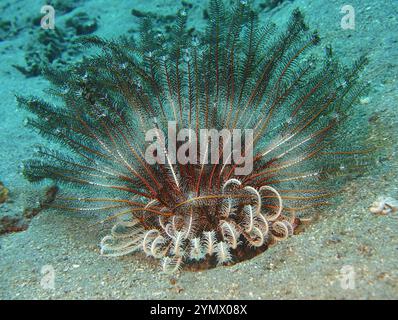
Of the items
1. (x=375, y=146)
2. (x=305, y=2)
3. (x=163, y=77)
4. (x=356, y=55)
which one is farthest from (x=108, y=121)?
(x=305, y=2)

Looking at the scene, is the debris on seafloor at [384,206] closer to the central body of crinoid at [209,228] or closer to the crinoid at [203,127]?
the crinoid at [203,127]

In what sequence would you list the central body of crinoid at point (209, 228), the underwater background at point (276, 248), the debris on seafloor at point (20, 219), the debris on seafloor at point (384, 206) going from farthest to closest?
the debris on seafloor at point (20, 219)
the central body of crinoid at point (209, 228)
the debris on seafloor at point (384, 206)
the underwater background at point (276, 248)

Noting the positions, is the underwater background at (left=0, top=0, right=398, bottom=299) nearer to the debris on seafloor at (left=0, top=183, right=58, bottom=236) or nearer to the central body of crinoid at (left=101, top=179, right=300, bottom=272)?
the debris on seafloor at (left=0, top=183, right=58, bottom=236)

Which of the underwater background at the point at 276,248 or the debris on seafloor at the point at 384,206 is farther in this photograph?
the debris on seafloor at the point at 384,206

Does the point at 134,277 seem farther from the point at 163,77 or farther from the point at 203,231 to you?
the point at 163,77

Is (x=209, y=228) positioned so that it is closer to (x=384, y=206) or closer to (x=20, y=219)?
(x=384, y=206)

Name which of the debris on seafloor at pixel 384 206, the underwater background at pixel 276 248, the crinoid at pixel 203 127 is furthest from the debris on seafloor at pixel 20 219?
the debris on seafloor at pixel 384 206
